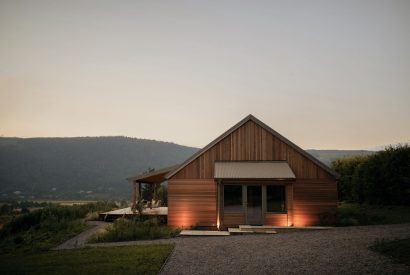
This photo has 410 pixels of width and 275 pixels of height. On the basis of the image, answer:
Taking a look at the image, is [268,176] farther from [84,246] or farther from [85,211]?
[85,211]

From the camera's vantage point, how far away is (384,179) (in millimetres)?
21578

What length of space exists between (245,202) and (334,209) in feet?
16.5

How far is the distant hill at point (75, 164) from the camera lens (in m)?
73.4

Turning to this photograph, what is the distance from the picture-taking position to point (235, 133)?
1919 centimetres

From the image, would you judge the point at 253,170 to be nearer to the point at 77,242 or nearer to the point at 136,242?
the point at 136,242

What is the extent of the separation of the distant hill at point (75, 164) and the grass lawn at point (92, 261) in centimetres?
5932

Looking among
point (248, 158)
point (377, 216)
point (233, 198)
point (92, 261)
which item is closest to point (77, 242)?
point (92, 261)

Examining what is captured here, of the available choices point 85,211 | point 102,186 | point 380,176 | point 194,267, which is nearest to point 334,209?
point 380,176

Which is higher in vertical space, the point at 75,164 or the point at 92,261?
the point at 75,164

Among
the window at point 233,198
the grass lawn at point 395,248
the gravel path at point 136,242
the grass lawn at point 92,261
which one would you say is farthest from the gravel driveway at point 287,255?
the window at point 233,198

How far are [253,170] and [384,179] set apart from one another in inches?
400

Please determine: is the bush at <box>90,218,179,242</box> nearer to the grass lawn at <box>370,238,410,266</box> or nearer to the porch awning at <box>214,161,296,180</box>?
the porch awning at <box>214,161,296,180</box>

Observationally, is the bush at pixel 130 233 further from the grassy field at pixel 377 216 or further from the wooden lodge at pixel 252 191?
the grassy field at pixel 377 216

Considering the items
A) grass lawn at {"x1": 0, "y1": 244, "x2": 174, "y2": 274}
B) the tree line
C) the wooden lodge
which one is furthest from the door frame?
grass lawn at {"x1": 0, "y1": 244, "x2": 174, "y2": 274}
